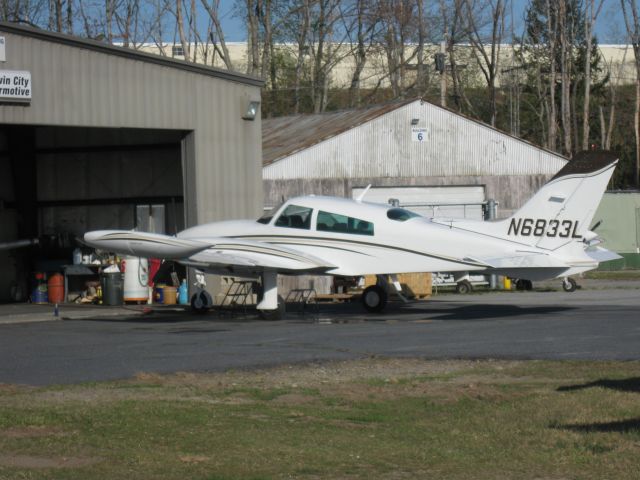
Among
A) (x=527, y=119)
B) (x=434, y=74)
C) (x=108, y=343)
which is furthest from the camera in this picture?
(x=527, y=119)

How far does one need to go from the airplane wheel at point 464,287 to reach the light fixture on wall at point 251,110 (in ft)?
28.1

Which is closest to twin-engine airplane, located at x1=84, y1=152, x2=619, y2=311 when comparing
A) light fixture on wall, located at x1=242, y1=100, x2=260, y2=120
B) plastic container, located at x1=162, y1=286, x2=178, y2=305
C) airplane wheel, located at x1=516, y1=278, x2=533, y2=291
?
light fixture on wall, located at x1=242, y1=100, x2=260, y2=120

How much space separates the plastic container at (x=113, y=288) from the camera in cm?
2872

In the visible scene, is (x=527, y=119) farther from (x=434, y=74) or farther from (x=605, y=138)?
(x=434, y=74)

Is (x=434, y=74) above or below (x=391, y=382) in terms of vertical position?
above

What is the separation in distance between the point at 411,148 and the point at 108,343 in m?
18.6

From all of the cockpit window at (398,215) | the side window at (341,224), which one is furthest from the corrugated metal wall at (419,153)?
the cockpit window at (398,215)

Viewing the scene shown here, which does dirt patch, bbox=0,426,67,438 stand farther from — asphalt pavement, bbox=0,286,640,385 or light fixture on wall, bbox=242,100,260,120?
light fixture on wall, bbox=242,100,260,120

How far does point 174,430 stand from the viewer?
9188mm

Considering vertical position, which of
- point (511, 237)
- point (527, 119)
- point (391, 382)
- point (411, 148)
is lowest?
point (391, 382)

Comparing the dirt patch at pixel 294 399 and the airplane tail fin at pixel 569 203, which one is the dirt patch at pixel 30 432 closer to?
the dirt patch at pixel 294 399

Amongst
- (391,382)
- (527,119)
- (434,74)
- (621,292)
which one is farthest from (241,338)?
(527,119)

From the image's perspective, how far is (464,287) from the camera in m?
31.9

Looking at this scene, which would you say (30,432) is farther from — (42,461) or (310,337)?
(310,337)
